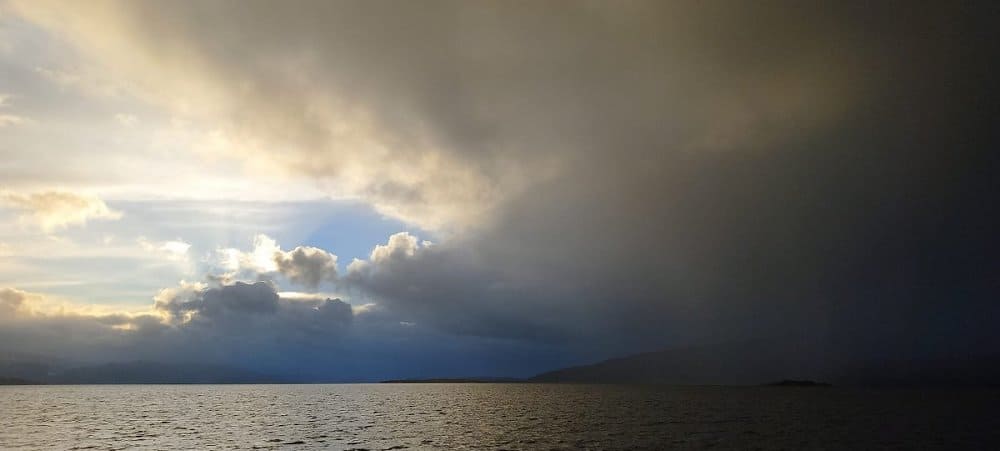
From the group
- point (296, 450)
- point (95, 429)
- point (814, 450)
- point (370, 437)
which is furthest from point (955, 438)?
point (95, 429)

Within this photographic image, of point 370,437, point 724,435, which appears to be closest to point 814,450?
point 724,435

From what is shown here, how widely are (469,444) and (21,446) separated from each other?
67.2m

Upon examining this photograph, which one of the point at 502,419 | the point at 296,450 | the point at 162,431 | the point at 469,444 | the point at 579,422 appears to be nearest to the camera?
the point at 296,450

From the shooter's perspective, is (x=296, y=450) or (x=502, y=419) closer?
(x=296, y=450)

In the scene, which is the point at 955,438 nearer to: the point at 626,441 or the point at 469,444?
the point at 626,441

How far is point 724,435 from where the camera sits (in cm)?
9650

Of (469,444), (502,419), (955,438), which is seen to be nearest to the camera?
(469,444)

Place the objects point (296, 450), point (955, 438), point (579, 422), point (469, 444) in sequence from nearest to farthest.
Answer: point (296, 450)
point (469, 444)
point (955, 438)
point (579, 422)

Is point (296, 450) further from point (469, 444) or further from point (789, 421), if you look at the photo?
→ point (789, 421)

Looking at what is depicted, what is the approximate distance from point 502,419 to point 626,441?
177ft

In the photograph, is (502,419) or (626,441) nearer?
(626,441)

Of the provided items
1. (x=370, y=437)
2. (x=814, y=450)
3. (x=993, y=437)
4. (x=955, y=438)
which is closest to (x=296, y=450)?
(x=370, y=437)

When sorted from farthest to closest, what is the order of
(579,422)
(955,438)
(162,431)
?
1. (579,422)
2. (162,431)
3. (955,438)

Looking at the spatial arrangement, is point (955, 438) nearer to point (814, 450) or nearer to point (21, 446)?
point (814, 450)
